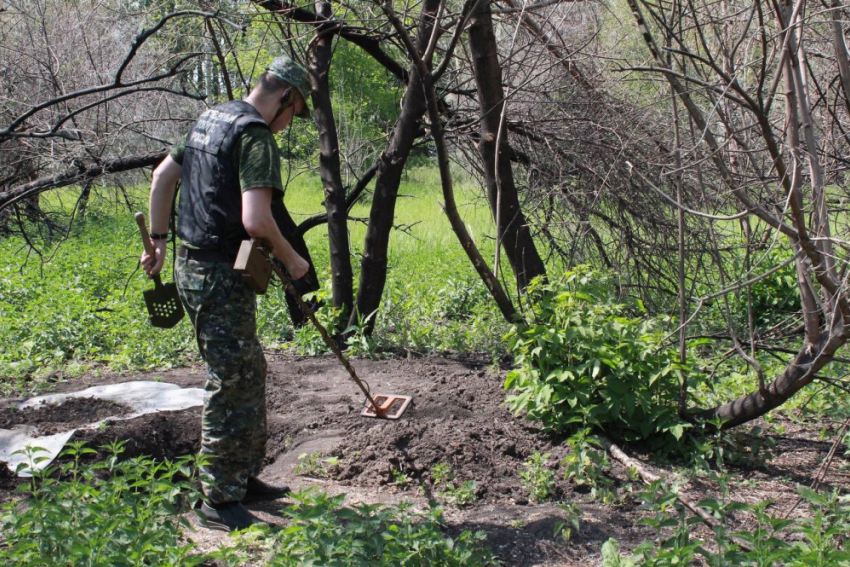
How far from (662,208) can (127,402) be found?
3976 millimetres

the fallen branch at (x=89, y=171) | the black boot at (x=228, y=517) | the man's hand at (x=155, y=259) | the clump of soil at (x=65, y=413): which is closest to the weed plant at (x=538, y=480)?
the black boot at (x=228, y=517)

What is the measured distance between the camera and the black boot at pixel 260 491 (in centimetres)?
394

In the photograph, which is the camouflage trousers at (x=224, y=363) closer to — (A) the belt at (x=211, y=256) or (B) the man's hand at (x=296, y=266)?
(A) the belt at (x=211, y=256)

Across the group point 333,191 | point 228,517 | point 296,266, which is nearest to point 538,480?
point 228,517

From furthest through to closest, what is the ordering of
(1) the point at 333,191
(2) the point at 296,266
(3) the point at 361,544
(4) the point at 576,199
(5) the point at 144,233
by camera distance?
(1) the point at 333,191, (4) the point at 576,199, (5) the point at 144,233, (2) the point at 296,266, (3) the point at 361,544

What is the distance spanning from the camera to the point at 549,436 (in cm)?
457

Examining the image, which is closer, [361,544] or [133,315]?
[361,544]

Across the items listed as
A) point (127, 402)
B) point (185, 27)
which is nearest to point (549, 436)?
point (127, 402)

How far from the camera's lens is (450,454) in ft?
14.4

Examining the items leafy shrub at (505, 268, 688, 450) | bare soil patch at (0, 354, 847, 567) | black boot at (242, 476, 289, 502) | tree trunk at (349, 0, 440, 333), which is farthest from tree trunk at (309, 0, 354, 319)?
black boot at (242, 476, 289, 502)

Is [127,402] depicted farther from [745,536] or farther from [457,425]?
[745,536]

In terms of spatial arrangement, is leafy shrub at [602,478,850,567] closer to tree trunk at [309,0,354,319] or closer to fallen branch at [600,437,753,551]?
fallen branch at [600,437,753,551]

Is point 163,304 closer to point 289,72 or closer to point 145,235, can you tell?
point 145,235

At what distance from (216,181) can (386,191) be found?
294 centimetres
